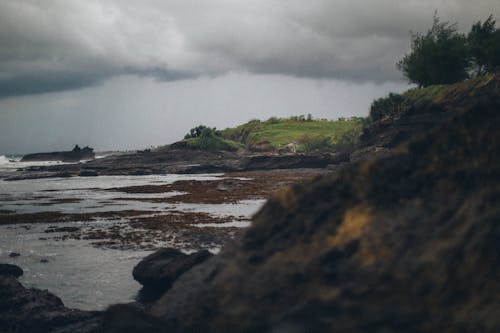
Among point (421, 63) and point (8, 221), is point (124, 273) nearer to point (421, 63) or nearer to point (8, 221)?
point (8, 221)

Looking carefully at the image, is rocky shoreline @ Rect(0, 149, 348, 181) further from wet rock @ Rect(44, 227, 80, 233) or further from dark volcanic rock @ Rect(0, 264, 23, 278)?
dark volcanic rock @ Rect(0, 264, 23, 278)

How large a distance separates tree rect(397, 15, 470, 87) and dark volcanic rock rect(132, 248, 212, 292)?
6940cm

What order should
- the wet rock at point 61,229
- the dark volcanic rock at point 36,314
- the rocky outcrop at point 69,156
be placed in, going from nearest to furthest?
1. the dark volcanic rock at point 36,314
2. the wet rock at point 61,229
3. the rocky outcrop at point 69,156

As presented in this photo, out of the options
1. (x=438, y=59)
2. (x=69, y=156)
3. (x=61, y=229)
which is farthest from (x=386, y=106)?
(x=69, y=156)

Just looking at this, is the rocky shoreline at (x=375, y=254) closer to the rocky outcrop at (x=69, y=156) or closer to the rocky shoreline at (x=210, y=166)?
the rocky shoreline at (x=210, y=166)

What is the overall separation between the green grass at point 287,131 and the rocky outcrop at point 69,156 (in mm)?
53631

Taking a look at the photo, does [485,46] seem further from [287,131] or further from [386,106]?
[287,131]

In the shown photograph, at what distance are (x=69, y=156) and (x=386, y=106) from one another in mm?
117520

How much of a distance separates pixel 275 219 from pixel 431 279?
2.24m

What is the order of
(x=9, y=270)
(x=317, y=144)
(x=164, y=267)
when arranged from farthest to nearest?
1. (x=317, y=144)
2. (x=9, y=270)
3. (x=164, y=267)

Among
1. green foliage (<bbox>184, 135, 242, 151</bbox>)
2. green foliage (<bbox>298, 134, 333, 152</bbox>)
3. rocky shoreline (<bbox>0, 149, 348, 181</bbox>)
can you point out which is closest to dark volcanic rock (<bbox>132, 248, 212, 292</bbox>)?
rocky shoreline (<bbox>0, 149, 348, 181</bbox>)

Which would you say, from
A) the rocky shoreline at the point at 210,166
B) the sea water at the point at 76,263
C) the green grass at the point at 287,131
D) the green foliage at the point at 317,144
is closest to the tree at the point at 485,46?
the rocky shoreline at the point at 210,166

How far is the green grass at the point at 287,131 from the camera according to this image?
4930 inches

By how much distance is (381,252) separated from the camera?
4.90 metres
